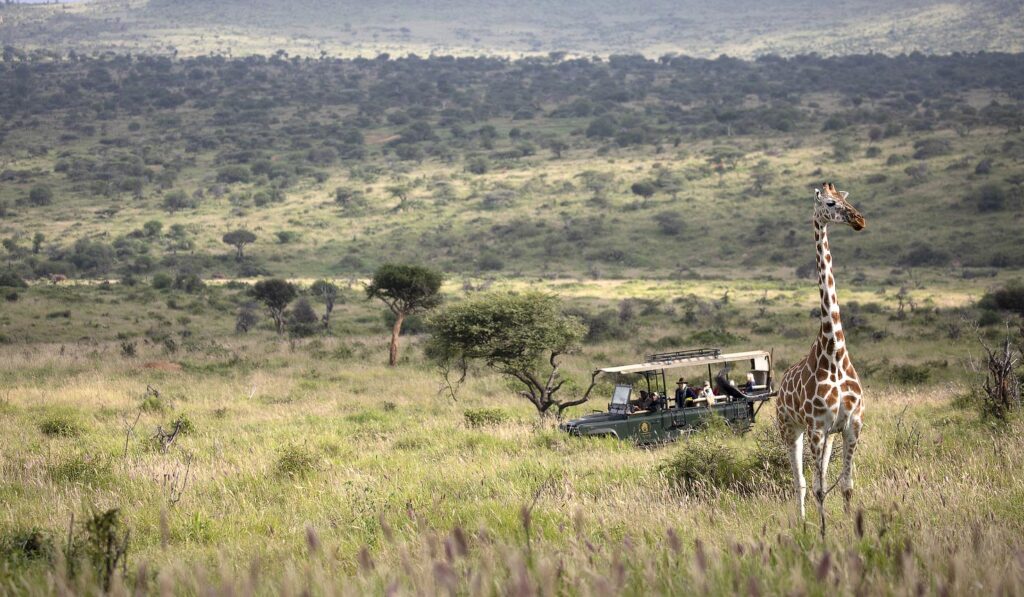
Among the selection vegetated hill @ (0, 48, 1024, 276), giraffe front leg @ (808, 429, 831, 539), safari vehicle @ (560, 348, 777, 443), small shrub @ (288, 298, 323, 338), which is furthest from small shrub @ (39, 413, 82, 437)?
vegetated hill @ (0, 48, 1024, 276)

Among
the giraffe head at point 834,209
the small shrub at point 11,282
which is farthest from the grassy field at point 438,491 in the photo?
the small shrub at point 11,282

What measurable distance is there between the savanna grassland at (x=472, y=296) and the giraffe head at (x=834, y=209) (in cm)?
211

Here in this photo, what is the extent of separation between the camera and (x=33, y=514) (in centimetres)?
810

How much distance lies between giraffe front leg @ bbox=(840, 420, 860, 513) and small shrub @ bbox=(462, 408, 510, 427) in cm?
Answer: 999

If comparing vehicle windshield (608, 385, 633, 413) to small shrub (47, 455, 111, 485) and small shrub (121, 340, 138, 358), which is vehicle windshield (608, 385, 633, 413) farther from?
small shrub (121, 340, 138, 358)

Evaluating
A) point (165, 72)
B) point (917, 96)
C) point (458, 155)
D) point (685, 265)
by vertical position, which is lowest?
point (685, 265)

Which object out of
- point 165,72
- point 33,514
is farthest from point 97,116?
point 33,514

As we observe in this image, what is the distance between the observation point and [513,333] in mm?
19984

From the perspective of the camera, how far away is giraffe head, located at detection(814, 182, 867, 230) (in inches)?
285

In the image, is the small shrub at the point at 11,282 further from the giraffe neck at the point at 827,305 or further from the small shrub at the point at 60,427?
the giraffe neck at the point at 827,305

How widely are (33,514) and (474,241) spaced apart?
7150cm

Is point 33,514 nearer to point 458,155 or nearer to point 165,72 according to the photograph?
point 458,155

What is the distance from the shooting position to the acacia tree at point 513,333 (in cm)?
2002

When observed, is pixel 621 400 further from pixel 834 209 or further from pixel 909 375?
pixel 909 375
